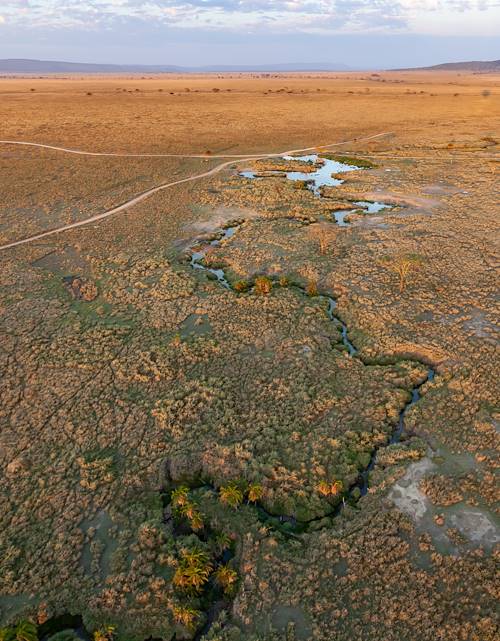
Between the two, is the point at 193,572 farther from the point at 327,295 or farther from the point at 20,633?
the point at 327,295

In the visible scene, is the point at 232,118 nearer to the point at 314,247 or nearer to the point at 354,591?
the point at 314,247

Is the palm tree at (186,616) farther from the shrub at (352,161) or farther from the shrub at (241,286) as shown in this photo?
the shrub at (352,161)

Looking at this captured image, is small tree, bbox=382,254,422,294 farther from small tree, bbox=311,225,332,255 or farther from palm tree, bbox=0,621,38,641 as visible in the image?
palm tree, bbox=0,621,38,641

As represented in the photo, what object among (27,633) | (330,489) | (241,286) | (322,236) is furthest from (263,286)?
(27,633)

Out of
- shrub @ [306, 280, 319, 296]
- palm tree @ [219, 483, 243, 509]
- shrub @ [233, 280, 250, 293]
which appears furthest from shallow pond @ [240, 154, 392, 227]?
palm tree @ [219, 483, 243, 509]

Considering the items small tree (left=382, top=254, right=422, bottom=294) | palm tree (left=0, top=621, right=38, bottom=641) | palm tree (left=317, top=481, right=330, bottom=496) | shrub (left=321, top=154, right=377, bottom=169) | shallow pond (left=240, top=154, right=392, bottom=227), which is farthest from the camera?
shrub (left=321, top=154, right=377, bottom=169)
